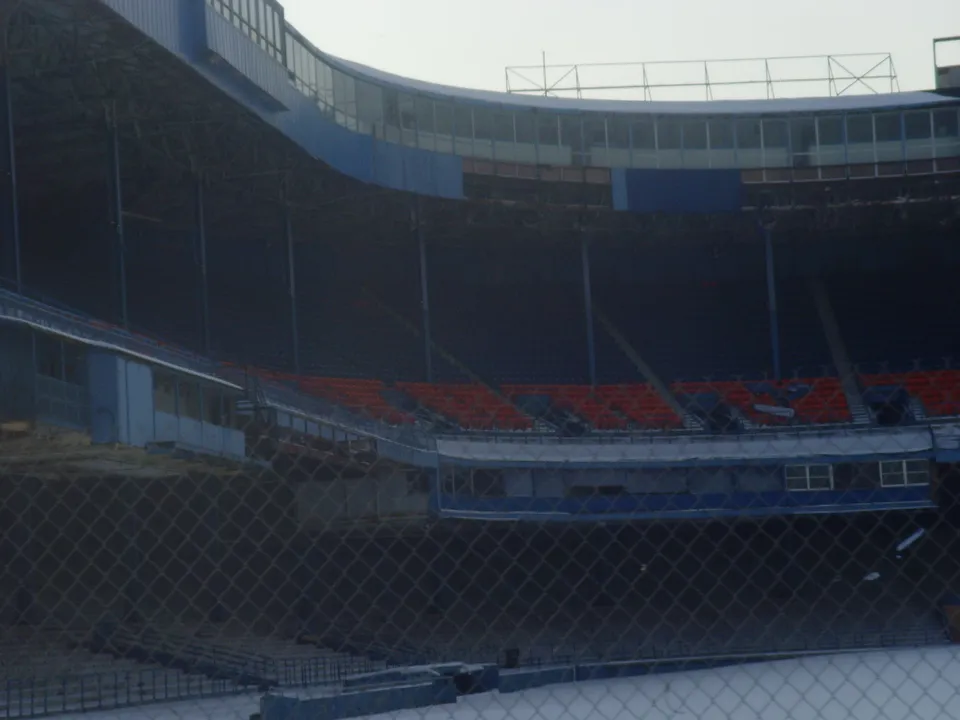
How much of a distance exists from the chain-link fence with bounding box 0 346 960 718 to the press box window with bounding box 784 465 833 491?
0.15 feet

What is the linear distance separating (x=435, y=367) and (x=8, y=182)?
52.1 ft

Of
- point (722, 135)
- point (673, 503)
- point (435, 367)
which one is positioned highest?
point (722, 135)

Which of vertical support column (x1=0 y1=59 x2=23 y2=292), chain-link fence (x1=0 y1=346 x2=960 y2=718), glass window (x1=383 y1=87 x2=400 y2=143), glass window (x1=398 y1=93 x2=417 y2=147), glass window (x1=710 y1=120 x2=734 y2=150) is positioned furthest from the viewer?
glass window (x1=710 y1=120 x2=734 y2=150)

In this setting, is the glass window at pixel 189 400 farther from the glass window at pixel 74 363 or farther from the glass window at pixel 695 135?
the glass window at pixel 695 135

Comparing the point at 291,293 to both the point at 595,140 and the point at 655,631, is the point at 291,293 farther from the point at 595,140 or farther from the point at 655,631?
the point at 655,631

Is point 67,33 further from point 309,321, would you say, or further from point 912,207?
point 912,207

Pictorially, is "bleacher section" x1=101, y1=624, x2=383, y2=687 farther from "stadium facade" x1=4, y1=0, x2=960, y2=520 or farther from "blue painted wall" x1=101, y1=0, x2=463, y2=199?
"blue painted wall" x1=101, y1=0, x2=463, y2=199

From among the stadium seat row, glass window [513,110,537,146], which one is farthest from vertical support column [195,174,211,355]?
glass window [513,110,537,146]

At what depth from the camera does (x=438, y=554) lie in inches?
1029

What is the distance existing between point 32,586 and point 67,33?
883 cm

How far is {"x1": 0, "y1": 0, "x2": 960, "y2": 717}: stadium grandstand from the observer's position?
71.9 ft

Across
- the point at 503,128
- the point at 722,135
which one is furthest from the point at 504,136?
the point at 722,135

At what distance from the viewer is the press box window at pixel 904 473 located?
3098cm

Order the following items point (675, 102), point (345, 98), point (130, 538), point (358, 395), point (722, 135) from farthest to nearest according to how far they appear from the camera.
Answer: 1. point (675, 102)
2. point (722, 135)
3. point (345, 98)
4. point (358, 395)
5. point (130, 538)
